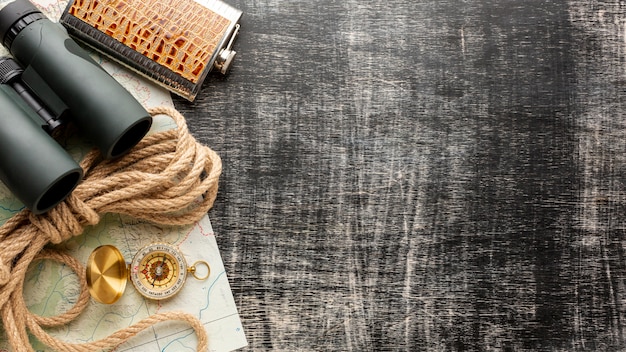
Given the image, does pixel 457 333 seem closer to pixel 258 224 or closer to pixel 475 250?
pixel 475 250

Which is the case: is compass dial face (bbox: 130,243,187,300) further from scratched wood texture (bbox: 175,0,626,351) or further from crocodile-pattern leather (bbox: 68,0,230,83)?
crocodile-pattern leather (bbox: 68,0,230,83)

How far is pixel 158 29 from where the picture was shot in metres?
1.00

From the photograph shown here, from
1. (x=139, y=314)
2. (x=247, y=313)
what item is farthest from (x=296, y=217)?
(x=139, y=314)

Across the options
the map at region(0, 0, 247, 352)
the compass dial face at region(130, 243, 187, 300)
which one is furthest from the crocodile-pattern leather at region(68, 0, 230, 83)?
the compass dial face at region(130, 243, 187, 300)

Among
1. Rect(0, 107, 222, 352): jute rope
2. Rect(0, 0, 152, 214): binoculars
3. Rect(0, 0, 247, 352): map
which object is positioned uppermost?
Rect(0, 0, 152, 214): binoculars

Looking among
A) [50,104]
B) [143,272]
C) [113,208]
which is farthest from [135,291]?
[50,104]

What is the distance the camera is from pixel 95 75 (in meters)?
0.91

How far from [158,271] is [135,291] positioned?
51 mm

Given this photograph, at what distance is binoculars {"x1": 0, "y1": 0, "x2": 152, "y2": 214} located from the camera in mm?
850

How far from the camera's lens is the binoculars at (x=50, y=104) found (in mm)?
850

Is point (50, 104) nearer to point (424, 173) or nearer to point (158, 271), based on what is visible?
point (158, 271)

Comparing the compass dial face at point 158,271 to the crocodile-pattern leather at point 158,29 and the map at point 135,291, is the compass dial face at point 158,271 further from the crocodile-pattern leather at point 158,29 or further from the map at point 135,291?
the crocodile-pattern leather at point 158,29

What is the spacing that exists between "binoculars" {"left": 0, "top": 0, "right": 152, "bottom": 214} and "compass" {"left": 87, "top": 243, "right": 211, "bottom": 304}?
115 millimetres

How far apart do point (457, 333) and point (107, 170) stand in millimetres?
633
